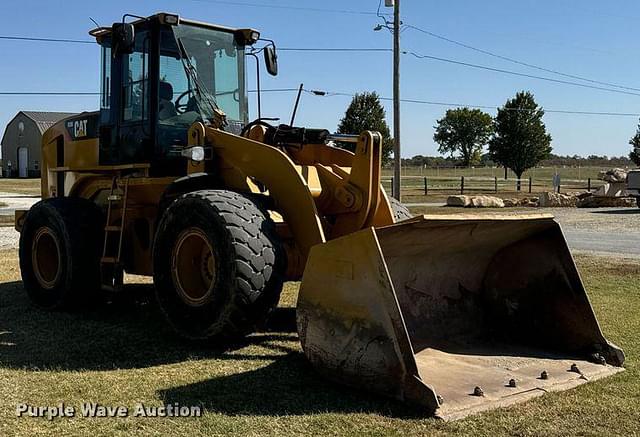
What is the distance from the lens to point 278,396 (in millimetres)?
4512

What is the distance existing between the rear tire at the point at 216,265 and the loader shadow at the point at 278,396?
507 millimetres

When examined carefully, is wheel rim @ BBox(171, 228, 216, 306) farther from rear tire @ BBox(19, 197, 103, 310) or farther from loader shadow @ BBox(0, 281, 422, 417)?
rear tire @ BBox(19, 197, 103, 310)

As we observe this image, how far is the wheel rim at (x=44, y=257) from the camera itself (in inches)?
304

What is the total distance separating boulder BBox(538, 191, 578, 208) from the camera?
90.5 ft

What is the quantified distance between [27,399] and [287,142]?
3265 mm

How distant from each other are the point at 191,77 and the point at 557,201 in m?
23.2

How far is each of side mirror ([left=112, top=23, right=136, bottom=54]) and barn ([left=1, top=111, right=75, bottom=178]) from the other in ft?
219

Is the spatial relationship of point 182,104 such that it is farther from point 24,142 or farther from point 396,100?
point 24,142

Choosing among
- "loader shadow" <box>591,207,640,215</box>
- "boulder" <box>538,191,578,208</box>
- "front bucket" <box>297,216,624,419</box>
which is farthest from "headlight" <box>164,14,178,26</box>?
"boulder" <box>538,191,578,208</box>

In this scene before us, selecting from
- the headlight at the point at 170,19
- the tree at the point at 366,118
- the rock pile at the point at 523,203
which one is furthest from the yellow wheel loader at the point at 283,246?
the tree at the point at 366,118

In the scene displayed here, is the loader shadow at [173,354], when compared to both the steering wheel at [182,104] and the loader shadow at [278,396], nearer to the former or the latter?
the loader shadow at [278,396]

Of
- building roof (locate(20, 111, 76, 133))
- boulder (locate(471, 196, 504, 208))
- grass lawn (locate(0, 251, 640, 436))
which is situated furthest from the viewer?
building roof (locate(20, 111, 76, 133))

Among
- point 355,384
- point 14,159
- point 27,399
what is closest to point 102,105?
point 27,399

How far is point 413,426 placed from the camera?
13.0 feet
